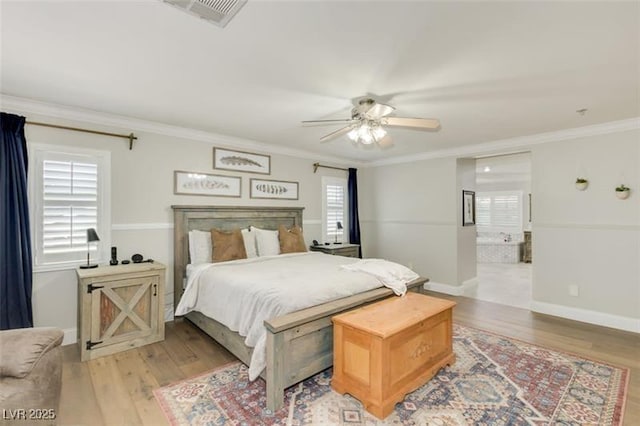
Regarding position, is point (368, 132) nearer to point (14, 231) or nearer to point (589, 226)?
point (589, 226)

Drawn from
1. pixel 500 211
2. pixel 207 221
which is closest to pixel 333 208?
pixel 207 221

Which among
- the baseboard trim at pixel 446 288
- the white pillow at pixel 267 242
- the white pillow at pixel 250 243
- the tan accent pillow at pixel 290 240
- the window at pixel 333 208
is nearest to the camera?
the white pillow at pixel 250 243

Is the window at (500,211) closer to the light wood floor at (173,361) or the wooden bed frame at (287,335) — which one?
the light wood floor at (173,361)

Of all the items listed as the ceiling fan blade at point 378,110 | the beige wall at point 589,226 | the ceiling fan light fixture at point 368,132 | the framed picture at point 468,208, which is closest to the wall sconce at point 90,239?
the ceiling fan light fixture at point 368,132

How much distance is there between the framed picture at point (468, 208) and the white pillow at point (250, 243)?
142 inches

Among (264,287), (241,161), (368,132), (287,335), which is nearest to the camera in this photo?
(287,335)

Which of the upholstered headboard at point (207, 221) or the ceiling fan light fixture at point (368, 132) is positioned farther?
the upholstered headboard at point (207, 221)

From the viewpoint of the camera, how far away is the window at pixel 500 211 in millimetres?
9133

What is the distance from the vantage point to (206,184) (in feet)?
14.2

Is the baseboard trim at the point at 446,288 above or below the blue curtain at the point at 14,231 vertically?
below

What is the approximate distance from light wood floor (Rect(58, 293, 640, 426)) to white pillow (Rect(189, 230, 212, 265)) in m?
0.83

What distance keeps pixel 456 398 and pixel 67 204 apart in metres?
4.13

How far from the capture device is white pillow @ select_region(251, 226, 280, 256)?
4398 mm

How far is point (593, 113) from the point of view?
11.2 ft
